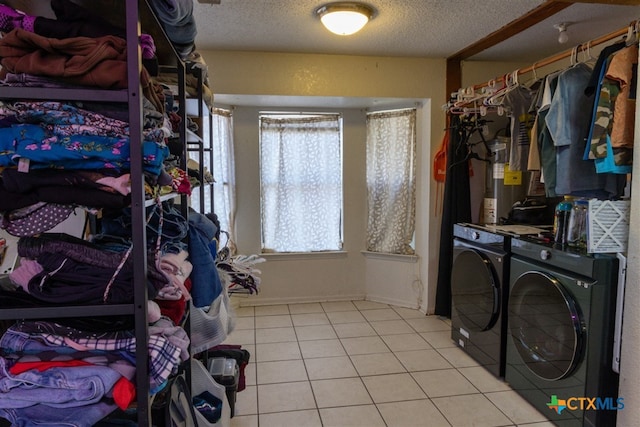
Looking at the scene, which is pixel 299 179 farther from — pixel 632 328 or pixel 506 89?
pixel 632 328

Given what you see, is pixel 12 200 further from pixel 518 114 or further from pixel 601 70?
pixel 518 114

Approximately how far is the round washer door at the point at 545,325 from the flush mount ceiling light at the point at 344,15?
5.67 feet

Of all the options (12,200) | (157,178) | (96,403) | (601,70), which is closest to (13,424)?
(96,403)

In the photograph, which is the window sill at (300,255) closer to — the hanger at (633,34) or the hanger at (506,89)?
the hanger at (506,89)

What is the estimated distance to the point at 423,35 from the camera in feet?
9.34

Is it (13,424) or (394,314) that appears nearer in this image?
(13,424)

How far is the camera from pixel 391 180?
380 centimetres

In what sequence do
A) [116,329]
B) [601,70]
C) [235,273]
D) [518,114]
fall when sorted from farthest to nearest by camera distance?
[518,114]
[235,273]
[601,70]
[116,329]

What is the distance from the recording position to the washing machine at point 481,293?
94.0 inches

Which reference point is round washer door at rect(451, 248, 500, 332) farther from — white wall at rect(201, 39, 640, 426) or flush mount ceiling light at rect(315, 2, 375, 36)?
flush mount ceiling light at rect(315, 2, 375, 36)

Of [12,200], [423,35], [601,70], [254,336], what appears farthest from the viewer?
[254,336]

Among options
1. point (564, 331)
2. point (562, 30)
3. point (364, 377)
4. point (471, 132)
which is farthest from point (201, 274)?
point (562, 30)

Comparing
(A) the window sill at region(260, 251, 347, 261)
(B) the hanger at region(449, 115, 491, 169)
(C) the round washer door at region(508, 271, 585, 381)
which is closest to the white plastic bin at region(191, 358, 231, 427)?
(C) the round washer door at region(508, 271, 585, 381)

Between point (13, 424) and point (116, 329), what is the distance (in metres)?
0.30
